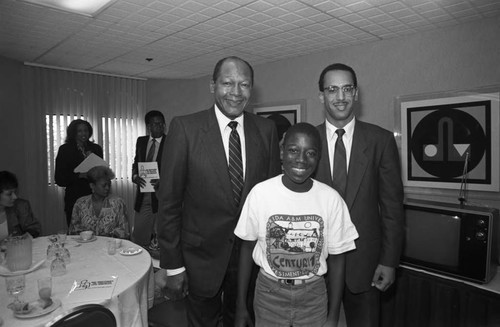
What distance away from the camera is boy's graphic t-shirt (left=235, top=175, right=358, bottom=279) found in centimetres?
156

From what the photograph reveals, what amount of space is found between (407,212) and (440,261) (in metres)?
0.43

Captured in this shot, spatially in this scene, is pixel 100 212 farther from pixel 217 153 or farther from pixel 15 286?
pixel 217 153

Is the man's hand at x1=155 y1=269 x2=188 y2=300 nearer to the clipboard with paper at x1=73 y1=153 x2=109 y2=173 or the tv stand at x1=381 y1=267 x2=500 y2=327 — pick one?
the tv stand at x1=381 y1=267 x2=500 y2=327

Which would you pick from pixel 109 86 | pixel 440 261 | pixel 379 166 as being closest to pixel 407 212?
pixel 440 261

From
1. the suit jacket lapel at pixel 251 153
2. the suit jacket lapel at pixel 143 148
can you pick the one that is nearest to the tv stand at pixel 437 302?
the suit jacket lapel at pixel 251 153

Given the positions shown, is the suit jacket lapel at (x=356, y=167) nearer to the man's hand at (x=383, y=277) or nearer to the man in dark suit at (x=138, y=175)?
the man's hand at (x=383, y=277)

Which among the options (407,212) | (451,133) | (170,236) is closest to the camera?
(170,236)

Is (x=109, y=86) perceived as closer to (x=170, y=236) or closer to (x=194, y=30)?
(x=194, y=30)

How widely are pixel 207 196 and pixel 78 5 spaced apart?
214 cm

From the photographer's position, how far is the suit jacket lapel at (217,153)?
165 cm

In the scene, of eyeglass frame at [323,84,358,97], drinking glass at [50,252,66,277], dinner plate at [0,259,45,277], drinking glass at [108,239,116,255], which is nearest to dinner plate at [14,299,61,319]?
drinking glass at [50,252,66,277]

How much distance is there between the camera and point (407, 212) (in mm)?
2922

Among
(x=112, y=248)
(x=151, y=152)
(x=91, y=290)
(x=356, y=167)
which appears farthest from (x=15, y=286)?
(x=151, y=152)

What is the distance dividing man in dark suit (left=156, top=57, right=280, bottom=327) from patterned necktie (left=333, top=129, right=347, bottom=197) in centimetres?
38
